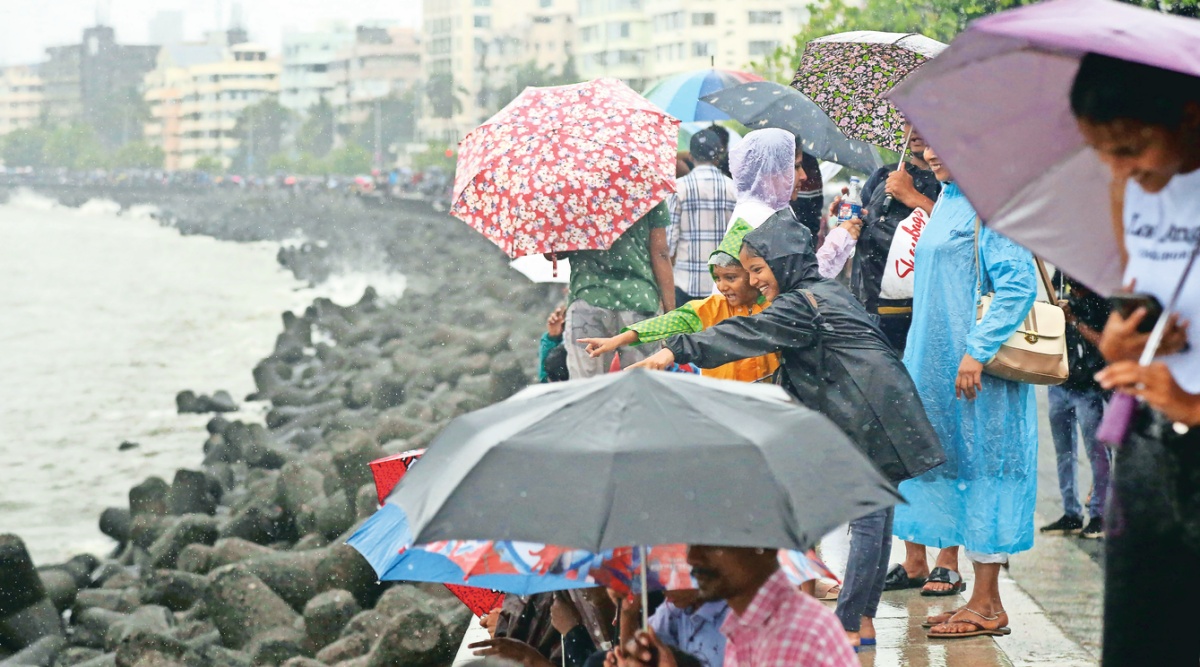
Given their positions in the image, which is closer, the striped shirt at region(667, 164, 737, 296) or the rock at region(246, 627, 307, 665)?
the striped shirt at region(667, 164, 737, 296)

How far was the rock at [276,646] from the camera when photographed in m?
9.40

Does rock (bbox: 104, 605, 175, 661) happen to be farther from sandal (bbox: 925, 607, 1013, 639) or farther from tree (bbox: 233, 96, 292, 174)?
tree (bbox: 233, 96, 292, 174)

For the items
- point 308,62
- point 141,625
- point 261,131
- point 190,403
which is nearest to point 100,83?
point 261,131

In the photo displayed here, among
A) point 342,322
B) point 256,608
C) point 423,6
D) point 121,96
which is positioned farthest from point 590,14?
point 256,608

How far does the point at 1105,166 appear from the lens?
10.4ft

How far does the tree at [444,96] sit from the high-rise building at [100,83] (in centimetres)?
1922

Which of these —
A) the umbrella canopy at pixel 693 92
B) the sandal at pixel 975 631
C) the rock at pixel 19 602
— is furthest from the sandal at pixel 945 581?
the rock at pixel 19 602

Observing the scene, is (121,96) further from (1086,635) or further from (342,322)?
(1086,635)

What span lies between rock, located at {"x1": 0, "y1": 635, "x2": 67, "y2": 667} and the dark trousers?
1028cm

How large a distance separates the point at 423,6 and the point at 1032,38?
92.8m

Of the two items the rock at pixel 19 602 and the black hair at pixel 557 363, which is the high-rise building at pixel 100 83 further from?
the black hair at pixel 557 363

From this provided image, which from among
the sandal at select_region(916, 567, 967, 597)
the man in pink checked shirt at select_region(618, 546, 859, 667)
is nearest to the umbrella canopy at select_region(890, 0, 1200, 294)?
the man in pink checked shirt at select_region(618, 546, 859, 667)

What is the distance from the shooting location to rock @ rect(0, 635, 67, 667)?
11.5 m

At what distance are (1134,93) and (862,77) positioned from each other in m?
4.71
